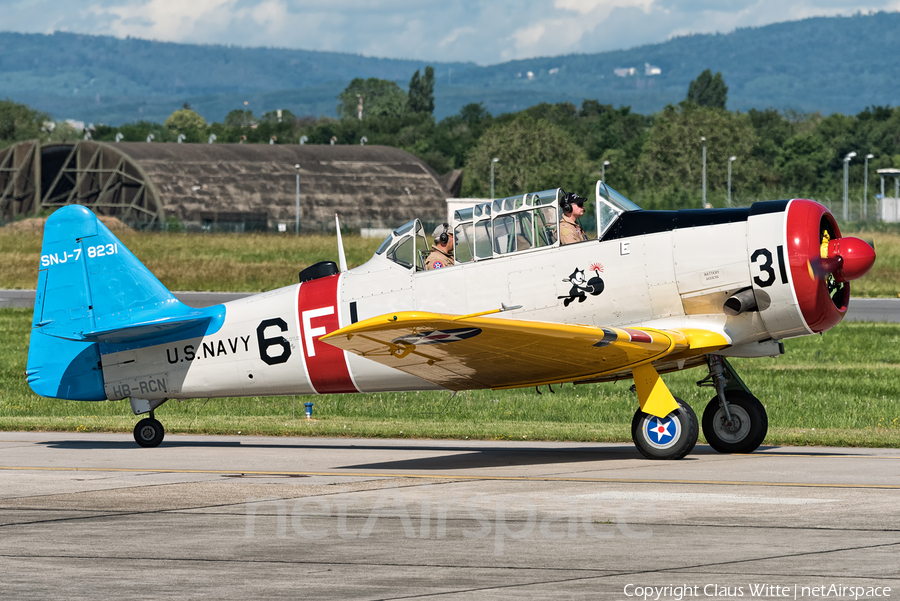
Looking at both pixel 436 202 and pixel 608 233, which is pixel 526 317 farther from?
pixel 436 202

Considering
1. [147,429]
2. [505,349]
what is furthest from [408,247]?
[147,429]

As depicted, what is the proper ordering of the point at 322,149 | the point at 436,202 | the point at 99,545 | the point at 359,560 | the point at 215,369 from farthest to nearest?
the point at 322,149 → the point at 436,202 → the point at 215,369 → the point at 99,545 → the point at 359,560

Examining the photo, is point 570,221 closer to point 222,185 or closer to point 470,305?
point 470,305

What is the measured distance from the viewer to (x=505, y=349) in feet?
35.7

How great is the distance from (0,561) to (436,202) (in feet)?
281

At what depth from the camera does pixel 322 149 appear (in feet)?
329

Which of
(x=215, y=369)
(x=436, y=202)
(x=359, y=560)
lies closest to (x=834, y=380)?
(x=215, y=369)

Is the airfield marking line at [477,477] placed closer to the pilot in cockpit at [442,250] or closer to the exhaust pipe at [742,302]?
the exhaust pipe at [742,302]

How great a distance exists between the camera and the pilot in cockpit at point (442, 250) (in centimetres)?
1230

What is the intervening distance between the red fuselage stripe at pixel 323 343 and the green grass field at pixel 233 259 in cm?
2771

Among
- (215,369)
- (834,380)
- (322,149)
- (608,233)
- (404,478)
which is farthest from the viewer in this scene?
(322,149)

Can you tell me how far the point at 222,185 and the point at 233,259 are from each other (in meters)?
39.3

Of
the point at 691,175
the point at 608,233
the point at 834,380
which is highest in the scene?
the point at 691,175

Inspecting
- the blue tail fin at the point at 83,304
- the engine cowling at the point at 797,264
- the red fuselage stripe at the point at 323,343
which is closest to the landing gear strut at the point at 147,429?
the blue tail fin at the point at 83,304
